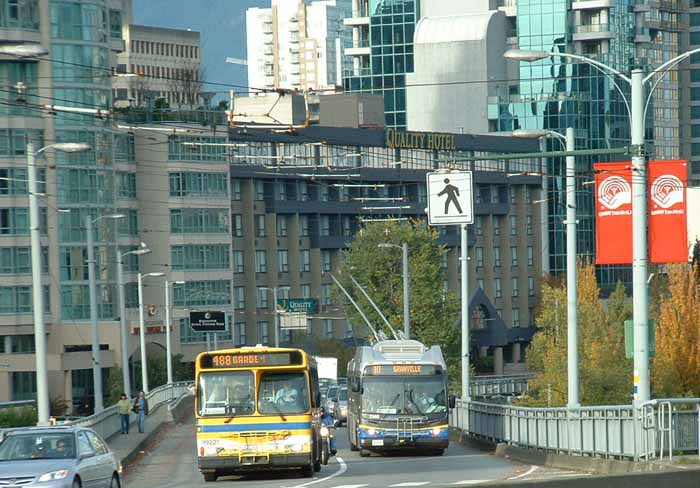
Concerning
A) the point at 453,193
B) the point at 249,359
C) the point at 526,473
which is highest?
the point at 453,193

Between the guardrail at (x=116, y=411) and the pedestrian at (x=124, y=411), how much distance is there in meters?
0.26

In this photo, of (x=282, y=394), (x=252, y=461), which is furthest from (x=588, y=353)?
(x=252, y=461)

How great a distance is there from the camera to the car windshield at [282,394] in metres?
34.5

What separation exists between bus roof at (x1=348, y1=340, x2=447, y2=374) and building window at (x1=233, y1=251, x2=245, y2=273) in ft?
235

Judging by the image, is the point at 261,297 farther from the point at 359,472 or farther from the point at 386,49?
the point at 359,472

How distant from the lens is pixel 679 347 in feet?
190

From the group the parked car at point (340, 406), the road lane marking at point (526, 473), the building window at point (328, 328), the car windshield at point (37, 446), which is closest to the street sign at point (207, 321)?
the building window at point (328, 328)

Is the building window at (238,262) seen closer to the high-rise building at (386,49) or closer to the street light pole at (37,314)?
the high-rise building at (386,49)

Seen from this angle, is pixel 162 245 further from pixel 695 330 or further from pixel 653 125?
pixel 653 125

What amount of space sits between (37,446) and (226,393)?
7.41 metres

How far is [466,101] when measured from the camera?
486 ft

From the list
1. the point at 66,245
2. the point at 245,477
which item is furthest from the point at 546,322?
the point at 245,477

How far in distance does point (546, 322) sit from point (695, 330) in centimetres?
3211

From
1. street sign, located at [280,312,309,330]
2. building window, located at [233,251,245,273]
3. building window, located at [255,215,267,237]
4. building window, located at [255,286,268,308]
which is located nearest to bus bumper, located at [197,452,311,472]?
street sign, located at [280,312,309,330]
